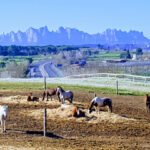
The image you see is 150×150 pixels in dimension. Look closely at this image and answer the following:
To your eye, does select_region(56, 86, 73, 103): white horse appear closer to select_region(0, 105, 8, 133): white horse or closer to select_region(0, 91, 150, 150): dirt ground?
select_region(0, 91, 150, 150): dirt ground

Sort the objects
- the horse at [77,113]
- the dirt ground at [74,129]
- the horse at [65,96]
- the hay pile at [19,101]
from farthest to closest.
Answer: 1. the hay pile at [19,101]
2. the horse at [65,96]
3. the horse at [77,113]
4. the dirt ground at [74,129]

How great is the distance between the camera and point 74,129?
97.0 ft

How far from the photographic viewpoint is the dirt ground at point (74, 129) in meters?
24.5

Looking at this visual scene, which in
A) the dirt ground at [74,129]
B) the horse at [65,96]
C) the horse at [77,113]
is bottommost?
the dirt ground at [74,129]

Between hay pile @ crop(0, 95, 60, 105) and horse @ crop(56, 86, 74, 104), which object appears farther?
hay pile @ crop(0, 95, 60, 105)

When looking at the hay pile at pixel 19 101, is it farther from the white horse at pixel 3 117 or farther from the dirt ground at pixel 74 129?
the white horse at pixel 3 117

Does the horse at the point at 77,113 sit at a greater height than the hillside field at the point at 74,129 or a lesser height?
greater

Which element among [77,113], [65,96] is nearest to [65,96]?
[65,96]

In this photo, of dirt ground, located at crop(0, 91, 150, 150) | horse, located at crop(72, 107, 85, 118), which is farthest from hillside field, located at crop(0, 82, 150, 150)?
horse, located at crop(72, 107, 85, 118)

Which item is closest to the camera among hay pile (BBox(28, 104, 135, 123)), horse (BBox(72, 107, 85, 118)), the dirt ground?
the dirt ground

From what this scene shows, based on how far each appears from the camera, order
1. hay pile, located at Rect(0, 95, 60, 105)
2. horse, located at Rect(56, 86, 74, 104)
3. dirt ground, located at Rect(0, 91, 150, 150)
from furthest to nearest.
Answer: hay pile, located at Rect(0, 95, 60, 105)
horse, located at Rect(56, 86, 74, 104)
dirt ground, located at Rect(0, 91, 150, 150)

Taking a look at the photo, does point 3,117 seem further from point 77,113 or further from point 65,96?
point 65,96

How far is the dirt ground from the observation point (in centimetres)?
2455

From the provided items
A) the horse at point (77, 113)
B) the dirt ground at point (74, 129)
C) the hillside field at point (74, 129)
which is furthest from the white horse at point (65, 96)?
the horse at point (77, 113)
